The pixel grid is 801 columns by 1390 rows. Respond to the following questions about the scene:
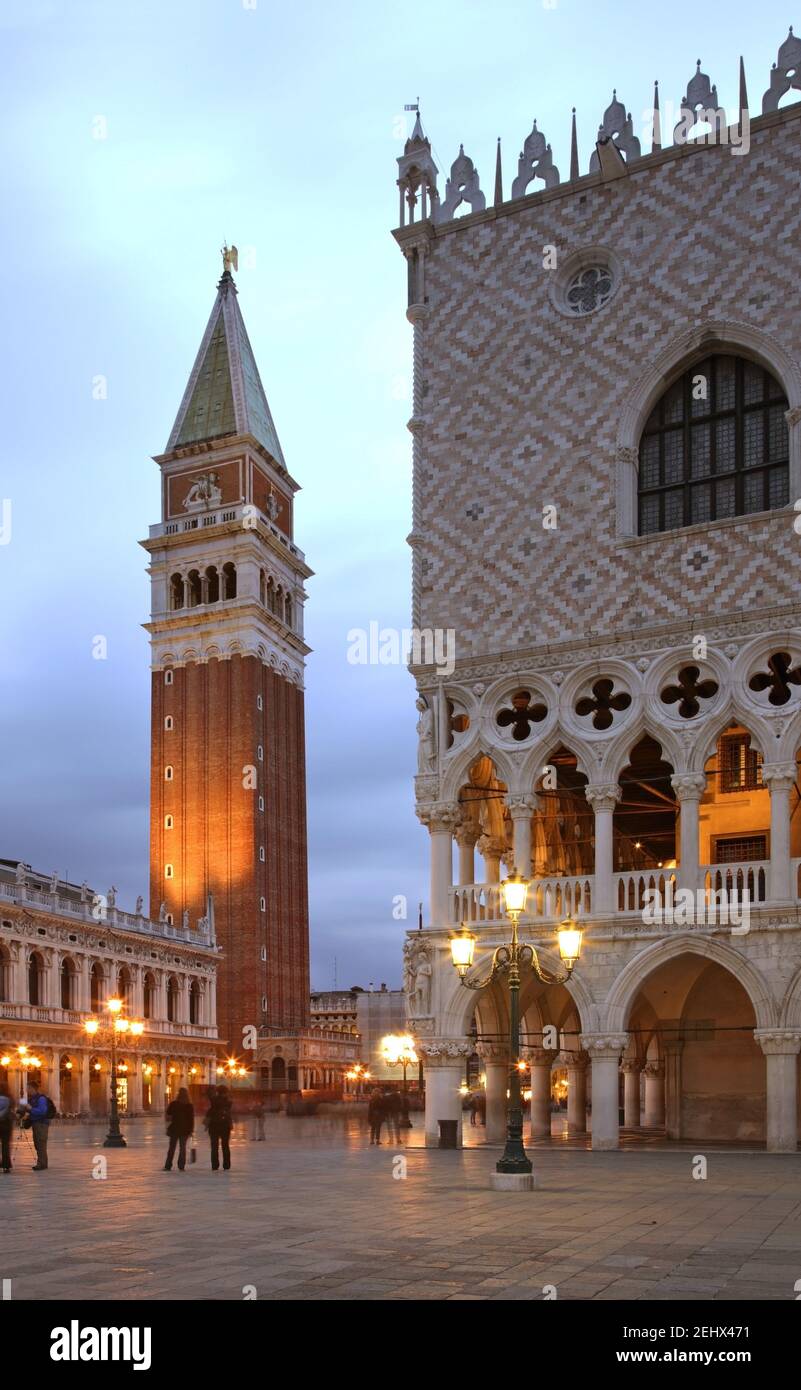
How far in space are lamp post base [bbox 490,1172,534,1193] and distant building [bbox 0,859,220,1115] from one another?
45492 mm

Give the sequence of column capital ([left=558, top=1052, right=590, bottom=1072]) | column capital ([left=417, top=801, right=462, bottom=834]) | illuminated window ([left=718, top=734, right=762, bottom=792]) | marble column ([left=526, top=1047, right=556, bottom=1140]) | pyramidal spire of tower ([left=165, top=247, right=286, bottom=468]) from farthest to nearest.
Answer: pyramidal spire of tower ([left=165, top=247, right=286, bottom=468]) → column capital ([left=558, top=1052, right=590, bottom=1072]) → marble column ([left=526, top=1047, right=556, bottom=1140]) → illuminated window ([left=718, top=734, right=762, bottom=792]) → column capital ([left=417, top=801, right=462, bottom=834])

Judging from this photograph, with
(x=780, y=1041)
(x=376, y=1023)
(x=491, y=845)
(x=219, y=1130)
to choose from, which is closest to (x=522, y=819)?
(x=491, y=845)

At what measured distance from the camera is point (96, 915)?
235 ft

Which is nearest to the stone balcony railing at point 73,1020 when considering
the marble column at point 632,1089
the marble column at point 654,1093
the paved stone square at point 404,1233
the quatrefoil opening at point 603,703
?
the marble column at point 654,1093

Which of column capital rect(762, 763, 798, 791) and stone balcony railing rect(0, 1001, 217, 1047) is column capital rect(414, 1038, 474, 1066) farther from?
stone balcony railing rect(0, 1001, 217, 1047)

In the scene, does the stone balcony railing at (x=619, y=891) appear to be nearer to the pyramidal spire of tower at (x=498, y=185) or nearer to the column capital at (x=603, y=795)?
the column capital at (x=603, y=795)

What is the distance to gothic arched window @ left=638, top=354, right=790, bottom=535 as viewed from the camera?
95.7 ft

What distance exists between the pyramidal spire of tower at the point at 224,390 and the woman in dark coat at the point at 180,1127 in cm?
7414

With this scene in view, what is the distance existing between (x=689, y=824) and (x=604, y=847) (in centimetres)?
192

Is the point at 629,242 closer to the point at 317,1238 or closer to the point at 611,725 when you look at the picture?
the point at 611,725

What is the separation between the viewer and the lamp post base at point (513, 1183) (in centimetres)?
1827

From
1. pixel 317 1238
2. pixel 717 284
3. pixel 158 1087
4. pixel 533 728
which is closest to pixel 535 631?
pixel 533 728

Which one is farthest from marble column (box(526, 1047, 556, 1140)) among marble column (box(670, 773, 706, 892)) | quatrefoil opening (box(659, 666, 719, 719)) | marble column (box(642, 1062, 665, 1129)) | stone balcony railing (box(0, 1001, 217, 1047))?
stone balcony railing (box(0, 1001, 217, 1047))
